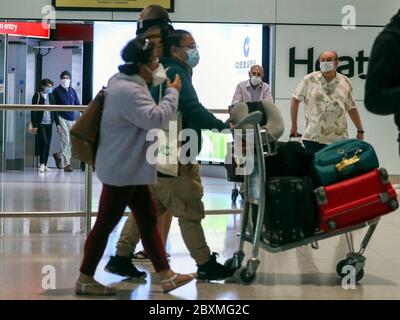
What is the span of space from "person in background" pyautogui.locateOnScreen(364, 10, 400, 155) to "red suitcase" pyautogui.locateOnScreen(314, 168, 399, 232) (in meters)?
1.48

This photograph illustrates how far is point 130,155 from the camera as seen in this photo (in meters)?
4.07

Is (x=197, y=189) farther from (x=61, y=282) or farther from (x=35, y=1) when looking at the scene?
(x=35, y=1)

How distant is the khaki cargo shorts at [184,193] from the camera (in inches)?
179

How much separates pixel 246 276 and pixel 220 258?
943 millimetres

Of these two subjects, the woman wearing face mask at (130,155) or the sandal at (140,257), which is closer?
the woman wearing face mask at (130,155)

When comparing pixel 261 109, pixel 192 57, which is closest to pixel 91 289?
pixel 261 109

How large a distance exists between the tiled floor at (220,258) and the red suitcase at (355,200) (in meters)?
0.43

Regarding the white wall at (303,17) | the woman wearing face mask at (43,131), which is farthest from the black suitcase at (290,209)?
the white wall at (303,17)

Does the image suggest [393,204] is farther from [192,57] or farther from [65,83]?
[65,83]

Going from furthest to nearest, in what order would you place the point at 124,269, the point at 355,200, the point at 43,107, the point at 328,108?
the point at 43,107, the point at 328,108, the point at 124,269, the point at 355,200

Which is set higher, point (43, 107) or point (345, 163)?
point (43, 107)

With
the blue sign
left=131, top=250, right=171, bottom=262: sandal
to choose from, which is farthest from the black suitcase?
the blue sign

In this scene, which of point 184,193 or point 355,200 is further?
point 184,193

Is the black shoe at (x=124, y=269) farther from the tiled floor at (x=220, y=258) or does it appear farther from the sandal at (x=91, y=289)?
the sandal at (x=91, y=289)
